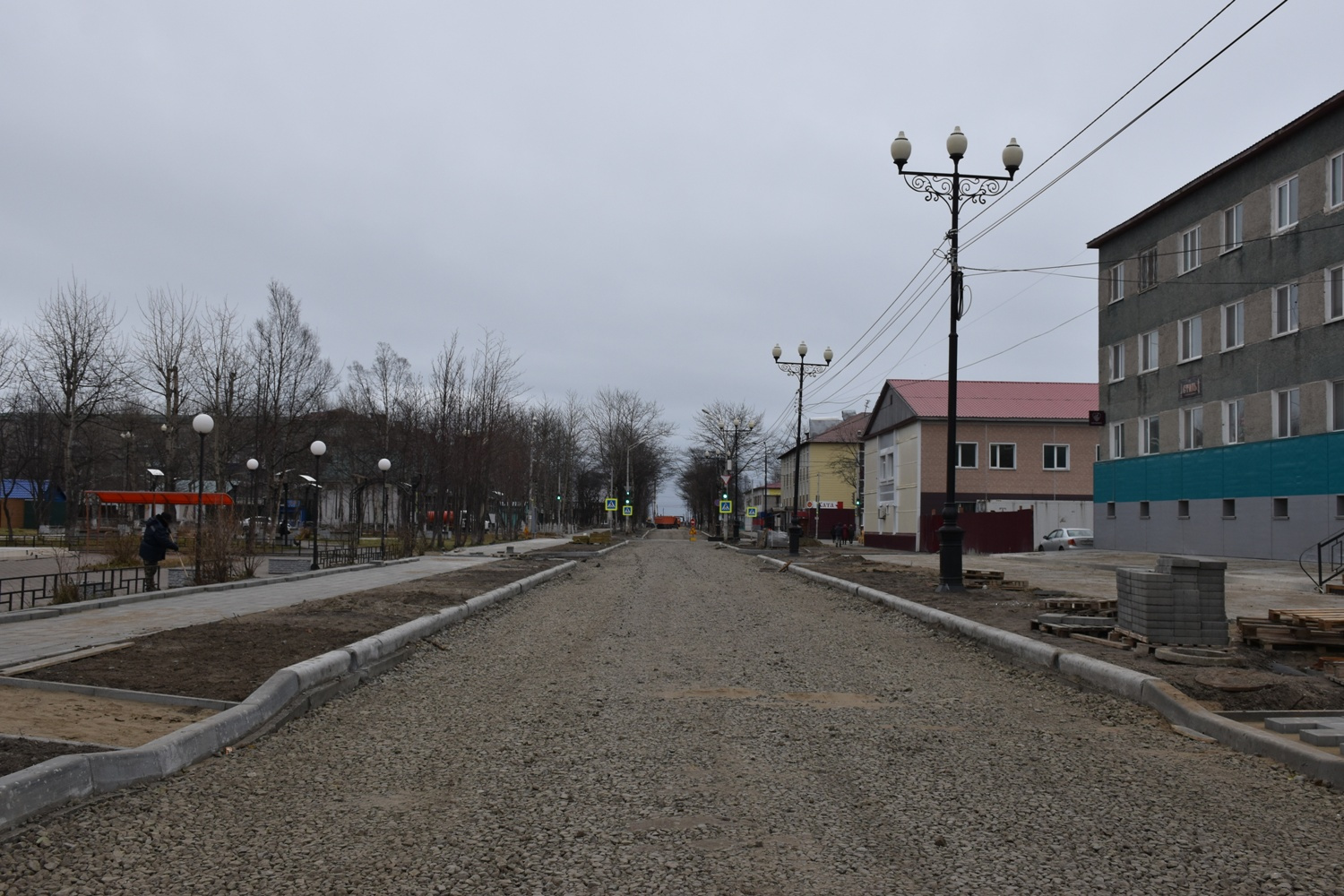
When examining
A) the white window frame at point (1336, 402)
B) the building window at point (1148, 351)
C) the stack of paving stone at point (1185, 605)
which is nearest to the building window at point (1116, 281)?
the building window at point (1148, 351)

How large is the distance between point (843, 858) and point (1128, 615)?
6.89m

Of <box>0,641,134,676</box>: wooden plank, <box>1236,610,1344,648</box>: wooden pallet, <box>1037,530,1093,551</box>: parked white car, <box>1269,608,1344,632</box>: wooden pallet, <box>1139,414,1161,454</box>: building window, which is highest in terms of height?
<box>1139,414,1161,454</box>: building window

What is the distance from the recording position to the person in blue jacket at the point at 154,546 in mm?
16938

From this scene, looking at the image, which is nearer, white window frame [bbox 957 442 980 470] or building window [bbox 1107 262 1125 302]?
building window [bbox 1107 262 1125 302]

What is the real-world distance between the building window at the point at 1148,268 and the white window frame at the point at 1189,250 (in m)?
1.59

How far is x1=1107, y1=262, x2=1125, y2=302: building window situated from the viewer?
1480 inches

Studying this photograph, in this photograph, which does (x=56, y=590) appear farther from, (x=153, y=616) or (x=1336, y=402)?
(x=1336, y=402)

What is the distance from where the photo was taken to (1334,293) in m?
26.2

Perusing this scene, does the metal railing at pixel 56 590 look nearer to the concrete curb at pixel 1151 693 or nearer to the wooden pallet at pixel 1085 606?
the concrete curb at pixel 1151 693

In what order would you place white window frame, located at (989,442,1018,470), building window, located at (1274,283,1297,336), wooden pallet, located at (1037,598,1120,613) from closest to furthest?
wooden pallet, located at (1037,598,1120,613), building window, located at (1274,283,1297,336), white window frame, located at (989,442,1018,470)


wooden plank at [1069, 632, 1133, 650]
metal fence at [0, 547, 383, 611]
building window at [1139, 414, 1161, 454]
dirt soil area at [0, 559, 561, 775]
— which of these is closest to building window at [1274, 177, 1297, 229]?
building window at [1139, 414, 1161, 454]

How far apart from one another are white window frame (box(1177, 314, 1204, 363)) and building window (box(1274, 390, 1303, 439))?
13.8ft

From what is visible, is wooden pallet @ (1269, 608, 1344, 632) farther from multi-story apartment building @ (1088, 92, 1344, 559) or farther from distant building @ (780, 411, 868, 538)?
distant building @ (780, 411, 868, 538)

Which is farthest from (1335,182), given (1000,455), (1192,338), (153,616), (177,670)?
(1000,455)
